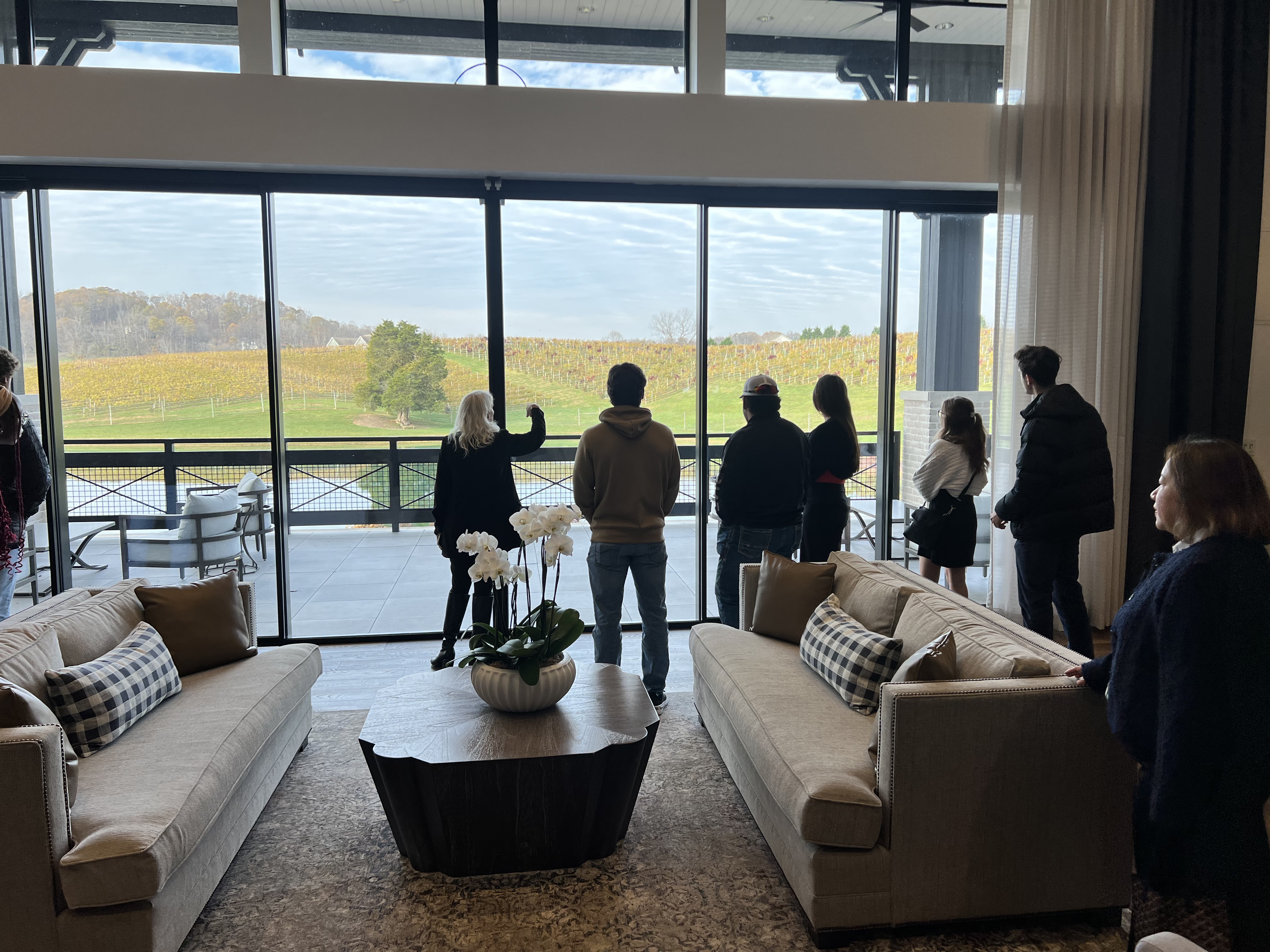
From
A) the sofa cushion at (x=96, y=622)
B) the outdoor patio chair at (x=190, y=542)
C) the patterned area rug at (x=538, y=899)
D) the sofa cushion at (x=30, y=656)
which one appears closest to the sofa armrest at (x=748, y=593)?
the patterned area rug at (x=538, y=899)

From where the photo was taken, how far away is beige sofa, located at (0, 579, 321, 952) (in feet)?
6.35

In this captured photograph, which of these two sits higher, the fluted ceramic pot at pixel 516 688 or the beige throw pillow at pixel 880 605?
the beige throw pillow at pixel 880 605

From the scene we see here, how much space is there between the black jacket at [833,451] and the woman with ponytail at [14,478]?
11.7 feet

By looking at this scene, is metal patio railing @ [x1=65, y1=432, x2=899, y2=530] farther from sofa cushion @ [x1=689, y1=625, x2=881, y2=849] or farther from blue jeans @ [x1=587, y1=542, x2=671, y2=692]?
sofa cushion @ [x1=689, y1=625, x2=881, y2=849]

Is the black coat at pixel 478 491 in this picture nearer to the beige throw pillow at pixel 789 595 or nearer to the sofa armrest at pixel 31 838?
the beige throw pillow at pixel 789 595

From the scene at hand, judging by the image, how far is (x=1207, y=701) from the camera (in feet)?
5.77

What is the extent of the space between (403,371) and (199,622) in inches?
81.5

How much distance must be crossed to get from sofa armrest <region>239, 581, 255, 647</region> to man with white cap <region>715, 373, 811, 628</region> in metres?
2.04

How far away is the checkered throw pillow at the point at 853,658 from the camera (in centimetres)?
272

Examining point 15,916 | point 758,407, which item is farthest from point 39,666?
point 758,407

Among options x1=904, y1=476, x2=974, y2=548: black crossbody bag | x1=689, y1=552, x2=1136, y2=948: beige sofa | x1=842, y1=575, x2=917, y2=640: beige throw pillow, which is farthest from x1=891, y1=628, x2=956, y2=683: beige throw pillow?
x1=904, y1=476, x2=974, y2=548: black crossbody bag

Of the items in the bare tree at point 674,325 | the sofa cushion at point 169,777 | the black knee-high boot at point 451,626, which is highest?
the bare tree at point 674,325

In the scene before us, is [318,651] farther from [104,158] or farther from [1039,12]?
[1039,12]

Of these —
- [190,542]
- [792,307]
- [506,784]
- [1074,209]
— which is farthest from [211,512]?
[1074,209]
